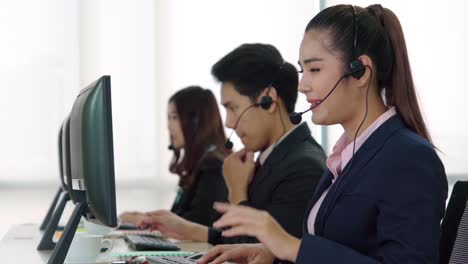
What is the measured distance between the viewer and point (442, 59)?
4.52m

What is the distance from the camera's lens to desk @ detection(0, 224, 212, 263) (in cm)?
203

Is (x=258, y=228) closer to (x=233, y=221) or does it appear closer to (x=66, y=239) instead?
(x=233, y=221)

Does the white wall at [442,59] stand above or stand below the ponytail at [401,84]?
below

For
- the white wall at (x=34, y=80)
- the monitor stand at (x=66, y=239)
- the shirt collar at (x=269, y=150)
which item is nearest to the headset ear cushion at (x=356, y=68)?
the monitor stand at (x=66, y=239)

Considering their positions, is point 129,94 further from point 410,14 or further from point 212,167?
point 410,14

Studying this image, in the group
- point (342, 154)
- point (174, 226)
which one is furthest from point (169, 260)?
point (174, 226)

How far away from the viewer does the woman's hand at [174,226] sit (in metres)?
2.52

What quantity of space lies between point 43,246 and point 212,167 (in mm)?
1033

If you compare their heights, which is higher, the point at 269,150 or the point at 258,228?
the point at 258,228

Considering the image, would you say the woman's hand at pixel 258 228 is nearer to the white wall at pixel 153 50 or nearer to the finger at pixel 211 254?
the finger at pixel 211 254

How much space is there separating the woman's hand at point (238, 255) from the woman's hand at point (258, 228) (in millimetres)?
276

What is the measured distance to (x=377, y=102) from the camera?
155 cm

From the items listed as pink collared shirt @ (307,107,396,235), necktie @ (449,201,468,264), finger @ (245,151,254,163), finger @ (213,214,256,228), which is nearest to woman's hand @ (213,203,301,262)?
finger @ (213,214,256,228)

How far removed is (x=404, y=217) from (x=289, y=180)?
2.96ft
